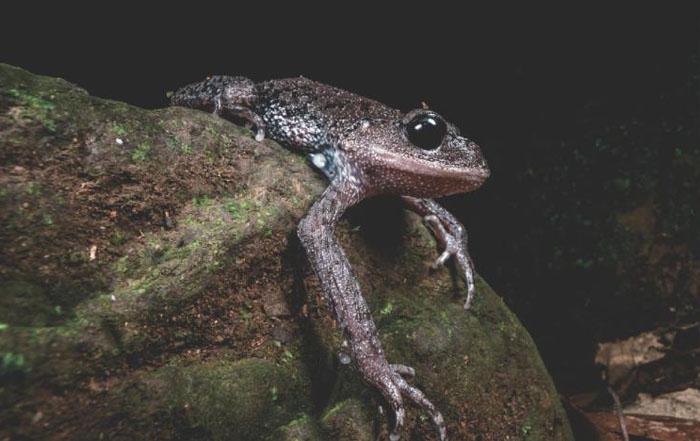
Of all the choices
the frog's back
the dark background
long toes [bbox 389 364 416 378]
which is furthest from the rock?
the dark background

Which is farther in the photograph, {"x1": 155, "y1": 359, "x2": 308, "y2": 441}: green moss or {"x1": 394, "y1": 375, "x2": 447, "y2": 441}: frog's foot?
{"x1": 394, "y1": 375, "x2": 447, "y2": 441}: frog's foot

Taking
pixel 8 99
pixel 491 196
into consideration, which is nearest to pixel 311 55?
pixel 491 196

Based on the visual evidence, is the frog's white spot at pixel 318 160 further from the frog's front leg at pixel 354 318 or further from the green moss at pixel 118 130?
the green moss at pixel 118 130

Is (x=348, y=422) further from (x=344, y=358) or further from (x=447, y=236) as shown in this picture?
(x=447, y=236)

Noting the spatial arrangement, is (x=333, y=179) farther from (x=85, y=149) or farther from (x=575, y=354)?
(x=575, y=354)

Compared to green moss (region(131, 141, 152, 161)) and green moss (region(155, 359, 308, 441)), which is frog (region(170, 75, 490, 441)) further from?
green moss (region(131, 141, 152, 161))
